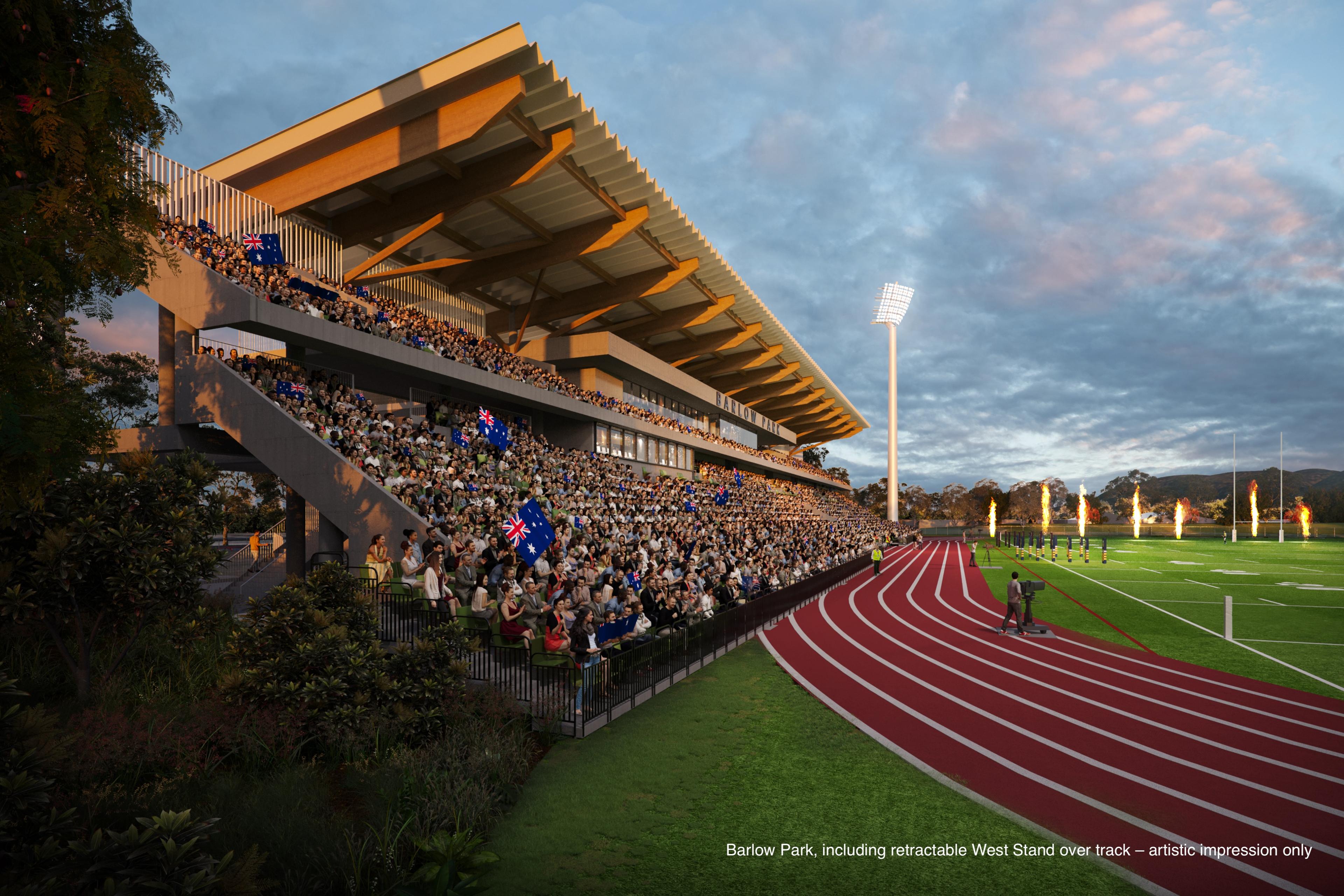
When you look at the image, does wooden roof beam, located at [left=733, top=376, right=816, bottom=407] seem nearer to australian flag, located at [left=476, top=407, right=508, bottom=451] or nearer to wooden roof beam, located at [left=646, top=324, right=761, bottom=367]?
wooden roof beam, located at [left=646, top=324, right=761, bottom=367]

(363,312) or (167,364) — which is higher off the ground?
(363,312)

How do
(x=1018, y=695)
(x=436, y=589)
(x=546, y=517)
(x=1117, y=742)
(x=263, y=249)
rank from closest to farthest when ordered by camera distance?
1. (x=1117, y=742)
2. (x=436, y=589)
3. (x=1018, y=695)
4. (x=546, y=517)
5. (x=263, y=249)

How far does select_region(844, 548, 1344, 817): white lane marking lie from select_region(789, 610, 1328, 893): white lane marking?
104 cm

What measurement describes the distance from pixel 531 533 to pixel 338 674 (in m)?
5.03

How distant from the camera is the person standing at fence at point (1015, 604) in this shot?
59.7 feet

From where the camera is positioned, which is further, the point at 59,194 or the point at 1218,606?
the point at 1218,606

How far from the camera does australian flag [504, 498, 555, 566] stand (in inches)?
512

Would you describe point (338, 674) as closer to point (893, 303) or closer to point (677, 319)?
point (677, 319)

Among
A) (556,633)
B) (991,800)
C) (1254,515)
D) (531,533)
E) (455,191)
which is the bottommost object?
(991,800)

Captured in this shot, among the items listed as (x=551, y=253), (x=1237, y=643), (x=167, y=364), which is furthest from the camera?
(x=551, y=253)

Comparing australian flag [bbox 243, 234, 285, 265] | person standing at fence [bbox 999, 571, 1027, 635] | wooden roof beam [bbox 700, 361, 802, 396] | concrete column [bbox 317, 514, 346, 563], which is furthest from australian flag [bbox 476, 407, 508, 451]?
wooden roof beam [bbox 700, 361, 802, 396]

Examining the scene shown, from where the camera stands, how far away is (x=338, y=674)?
8508mm

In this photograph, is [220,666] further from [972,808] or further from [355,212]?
[355,212]

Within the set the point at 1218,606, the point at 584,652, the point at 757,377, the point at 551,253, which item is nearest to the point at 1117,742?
the point at 584,652
